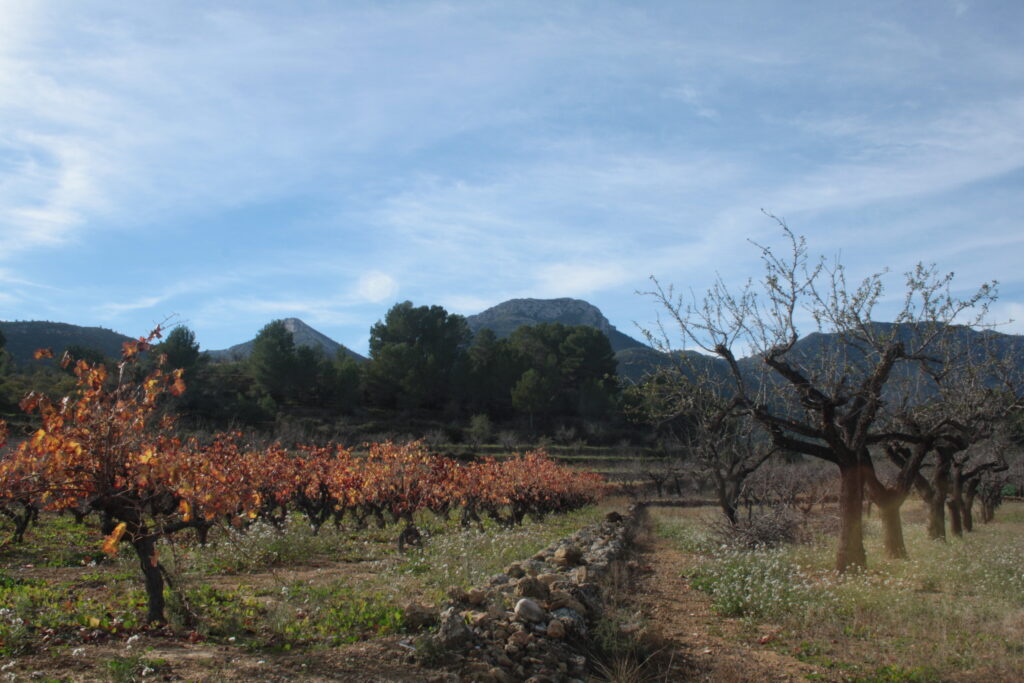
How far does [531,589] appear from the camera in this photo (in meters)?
7.95

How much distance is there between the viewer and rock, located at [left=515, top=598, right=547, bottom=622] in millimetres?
7188

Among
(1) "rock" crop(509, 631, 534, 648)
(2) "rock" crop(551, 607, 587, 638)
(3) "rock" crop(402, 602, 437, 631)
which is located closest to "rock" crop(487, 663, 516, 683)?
(1) "rock" crop(509, 631, 534, 648)

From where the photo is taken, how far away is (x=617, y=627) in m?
7.65

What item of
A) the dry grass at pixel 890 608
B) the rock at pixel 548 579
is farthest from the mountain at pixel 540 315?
the rock at pixel 548 579

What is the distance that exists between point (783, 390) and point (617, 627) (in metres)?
5.92

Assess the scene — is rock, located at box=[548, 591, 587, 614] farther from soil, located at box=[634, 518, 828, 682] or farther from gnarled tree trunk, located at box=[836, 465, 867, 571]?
gnarled tree trunk, located at box=[836, 465, 867, 571]

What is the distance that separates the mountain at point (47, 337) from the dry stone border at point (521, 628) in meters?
54.1

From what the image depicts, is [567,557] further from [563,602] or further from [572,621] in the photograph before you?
[572,621]

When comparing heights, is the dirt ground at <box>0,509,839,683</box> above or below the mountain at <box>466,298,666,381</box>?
below

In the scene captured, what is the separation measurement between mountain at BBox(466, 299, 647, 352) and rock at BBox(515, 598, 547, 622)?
126 meters

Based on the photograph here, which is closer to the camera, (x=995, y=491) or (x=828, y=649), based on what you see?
(x=828, y=649)

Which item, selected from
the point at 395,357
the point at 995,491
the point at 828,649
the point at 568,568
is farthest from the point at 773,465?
the point at 395,357

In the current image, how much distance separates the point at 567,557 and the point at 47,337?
64.0m

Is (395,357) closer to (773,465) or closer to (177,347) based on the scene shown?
(177,347)
